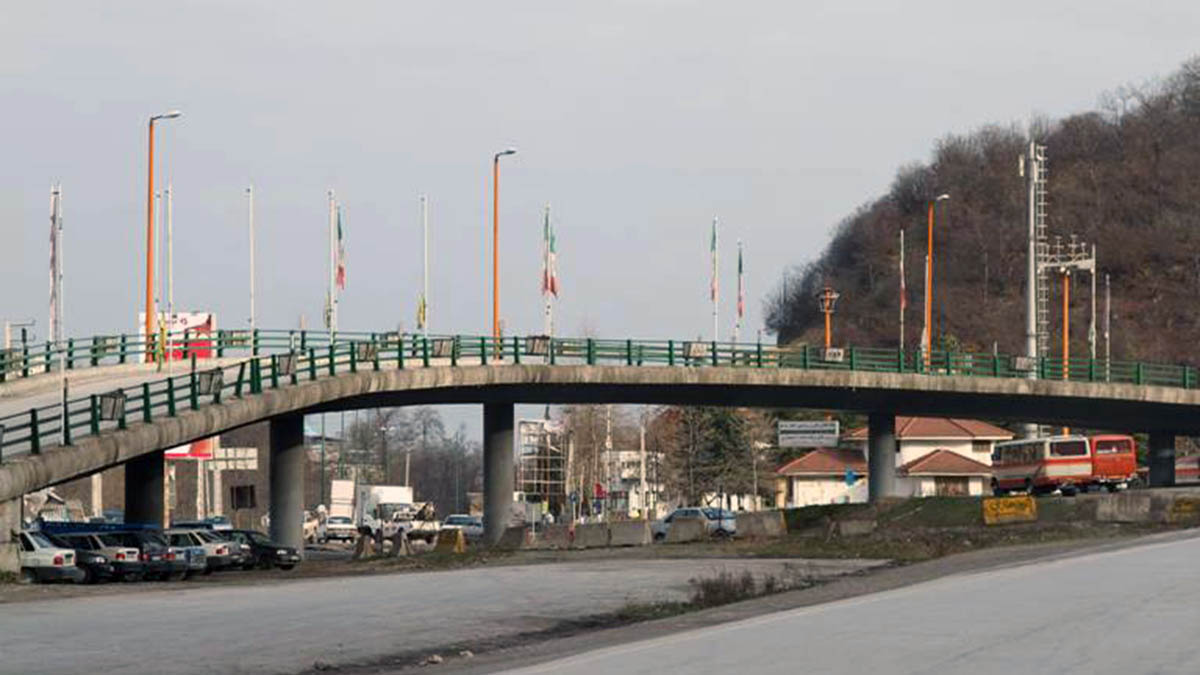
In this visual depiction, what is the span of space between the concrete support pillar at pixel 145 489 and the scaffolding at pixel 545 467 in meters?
64.2

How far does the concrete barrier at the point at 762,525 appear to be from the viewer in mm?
69062

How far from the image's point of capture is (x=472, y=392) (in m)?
74.7

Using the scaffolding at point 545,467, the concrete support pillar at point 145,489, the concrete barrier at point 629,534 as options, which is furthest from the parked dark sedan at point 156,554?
the scaffolding at point 545,467

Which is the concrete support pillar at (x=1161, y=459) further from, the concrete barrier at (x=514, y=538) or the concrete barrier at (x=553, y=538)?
the concrete barrier at (x=553, y=538)

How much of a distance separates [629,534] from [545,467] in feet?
252

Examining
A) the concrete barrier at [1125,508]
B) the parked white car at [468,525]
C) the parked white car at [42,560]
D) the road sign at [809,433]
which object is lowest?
the parked white car at [468,525]

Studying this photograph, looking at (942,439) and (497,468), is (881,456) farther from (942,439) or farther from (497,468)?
(942,439)

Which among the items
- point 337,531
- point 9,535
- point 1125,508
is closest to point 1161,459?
point 1125,508

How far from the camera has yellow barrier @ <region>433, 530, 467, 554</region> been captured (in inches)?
2699

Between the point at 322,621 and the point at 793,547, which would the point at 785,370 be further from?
the point at 322,621

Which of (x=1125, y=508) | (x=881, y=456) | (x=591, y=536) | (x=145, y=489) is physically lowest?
(x=591, y=536)

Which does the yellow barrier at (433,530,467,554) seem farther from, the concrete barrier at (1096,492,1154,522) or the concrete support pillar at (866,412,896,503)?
the concrete support pillar at (866,412,896,503)

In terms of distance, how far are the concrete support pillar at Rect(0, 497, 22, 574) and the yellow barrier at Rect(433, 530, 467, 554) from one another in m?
23.2

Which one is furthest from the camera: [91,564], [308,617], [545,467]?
[545,467]
